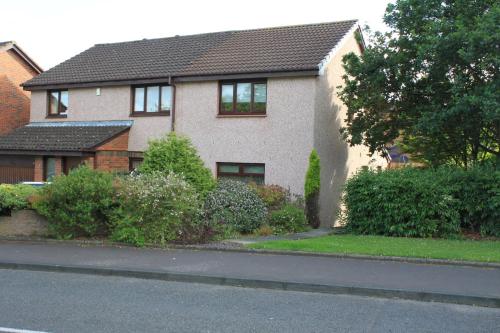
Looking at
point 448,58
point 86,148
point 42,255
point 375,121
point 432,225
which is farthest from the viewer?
point 86,148

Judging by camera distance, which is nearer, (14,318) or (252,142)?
(14,318)

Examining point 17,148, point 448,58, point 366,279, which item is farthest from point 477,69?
point 17,148

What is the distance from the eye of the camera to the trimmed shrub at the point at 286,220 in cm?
1468

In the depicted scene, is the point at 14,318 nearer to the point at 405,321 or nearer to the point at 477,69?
the point at 405,321

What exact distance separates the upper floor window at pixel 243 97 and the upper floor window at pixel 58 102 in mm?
7747

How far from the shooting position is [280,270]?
913cm

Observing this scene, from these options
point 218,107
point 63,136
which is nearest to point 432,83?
point 218,107

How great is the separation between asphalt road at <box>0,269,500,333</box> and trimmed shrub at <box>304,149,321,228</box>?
334 inches

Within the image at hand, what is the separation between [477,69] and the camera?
1463 cm

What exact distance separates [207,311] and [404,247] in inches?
232

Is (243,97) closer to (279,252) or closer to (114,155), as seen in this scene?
(114,155)

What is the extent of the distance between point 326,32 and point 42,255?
519 inches

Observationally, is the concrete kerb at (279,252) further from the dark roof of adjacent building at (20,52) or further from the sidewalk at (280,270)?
the dark roof of adjacent building at (20,52)

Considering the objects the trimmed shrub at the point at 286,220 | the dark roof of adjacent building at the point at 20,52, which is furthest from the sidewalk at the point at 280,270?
the dark roof of adjacent building at the point at 20,52
